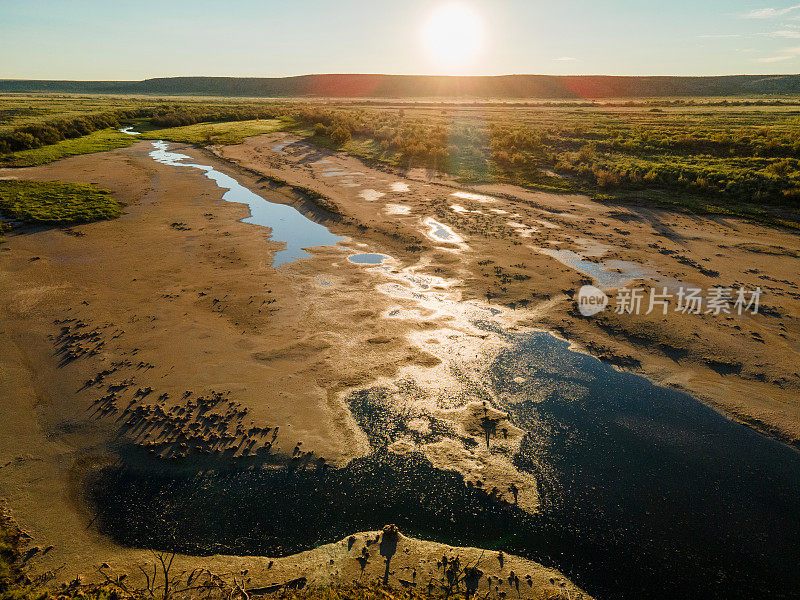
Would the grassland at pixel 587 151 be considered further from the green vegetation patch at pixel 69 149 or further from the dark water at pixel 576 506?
the dark water at pixel 576 506

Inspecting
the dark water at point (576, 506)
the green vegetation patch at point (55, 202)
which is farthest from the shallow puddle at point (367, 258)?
the green vegetation patch at point (55, 202)

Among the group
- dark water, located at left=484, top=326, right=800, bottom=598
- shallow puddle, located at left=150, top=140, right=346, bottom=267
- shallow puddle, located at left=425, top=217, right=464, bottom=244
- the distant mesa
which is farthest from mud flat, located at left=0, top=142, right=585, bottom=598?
the distant mesa

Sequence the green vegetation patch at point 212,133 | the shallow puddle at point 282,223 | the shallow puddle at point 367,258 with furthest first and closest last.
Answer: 1. the green vegetation patch at point 212,133
2. the shallow puddle at point 282,223
3. the shallow puddle at point 367,258

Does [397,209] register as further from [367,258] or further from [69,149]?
[69,149]

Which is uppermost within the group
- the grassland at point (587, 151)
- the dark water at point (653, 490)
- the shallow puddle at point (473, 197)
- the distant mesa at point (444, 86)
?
the distant mesa at point (444, 86)

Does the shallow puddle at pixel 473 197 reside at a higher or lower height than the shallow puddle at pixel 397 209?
higher

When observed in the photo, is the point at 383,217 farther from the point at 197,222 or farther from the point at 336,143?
the point at 336,143

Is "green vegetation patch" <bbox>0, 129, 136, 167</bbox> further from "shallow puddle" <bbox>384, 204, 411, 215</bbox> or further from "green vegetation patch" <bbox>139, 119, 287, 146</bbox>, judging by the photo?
"shallow puddle" <bbox>384, 204, 411, 215</bbox>
